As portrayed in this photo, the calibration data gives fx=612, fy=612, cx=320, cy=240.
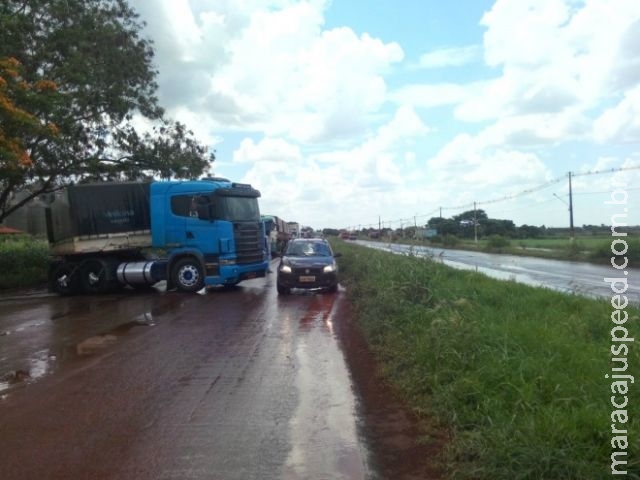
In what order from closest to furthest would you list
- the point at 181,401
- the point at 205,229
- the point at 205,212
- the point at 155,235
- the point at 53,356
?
1. the point at 181,401
2. the point at 53,356
3. the point at 205,212
4. the point at 205,229
5. the point at 155,235

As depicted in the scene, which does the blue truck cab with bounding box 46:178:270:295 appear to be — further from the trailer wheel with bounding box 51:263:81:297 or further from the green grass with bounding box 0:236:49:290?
the green grass with bounding box 0:236:49:290

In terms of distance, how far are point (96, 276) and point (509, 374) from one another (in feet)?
54.4

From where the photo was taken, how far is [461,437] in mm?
4742

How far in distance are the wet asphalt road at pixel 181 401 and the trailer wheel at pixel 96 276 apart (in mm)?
6966

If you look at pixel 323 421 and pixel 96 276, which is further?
pixel 96 276

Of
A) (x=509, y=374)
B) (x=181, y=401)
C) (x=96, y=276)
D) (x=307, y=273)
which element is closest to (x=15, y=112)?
(x=96, y=276)

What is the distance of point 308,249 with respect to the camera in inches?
745

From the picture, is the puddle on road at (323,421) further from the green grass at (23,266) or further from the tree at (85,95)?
the green grass at (23,266)

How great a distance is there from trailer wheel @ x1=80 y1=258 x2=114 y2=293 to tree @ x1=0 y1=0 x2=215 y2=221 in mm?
3598

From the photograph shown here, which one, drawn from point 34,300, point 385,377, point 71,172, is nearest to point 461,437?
point 385,377

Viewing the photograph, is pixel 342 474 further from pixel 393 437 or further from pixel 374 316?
pixel 374 316

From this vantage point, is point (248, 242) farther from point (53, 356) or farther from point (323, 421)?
point (323, 421)

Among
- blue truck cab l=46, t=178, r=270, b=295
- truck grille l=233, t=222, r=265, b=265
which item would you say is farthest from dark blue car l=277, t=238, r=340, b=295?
blue truck cab l=46, t=178, r=270, b=295

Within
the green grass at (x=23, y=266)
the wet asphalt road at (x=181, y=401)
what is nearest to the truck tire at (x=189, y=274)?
the wet asphalt road at (x=181, y=401)
